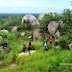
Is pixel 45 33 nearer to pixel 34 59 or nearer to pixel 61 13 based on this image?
pixel 61 13

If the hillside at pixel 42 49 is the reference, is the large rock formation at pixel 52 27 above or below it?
above

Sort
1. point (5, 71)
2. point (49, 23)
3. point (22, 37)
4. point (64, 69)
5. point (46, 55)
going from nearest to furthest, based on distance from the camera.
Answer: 1. point (64, 69)
2. point (5, 71)
3. point (46, 55)
4. point (49, 23)
5. point (22, 37)

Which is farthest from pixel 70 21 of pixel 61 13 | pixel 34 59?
pixel 34 59

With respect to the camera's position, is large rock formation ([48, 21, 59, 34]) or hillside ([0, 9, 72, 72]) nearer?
hillside ([0, 9, 72, 72])

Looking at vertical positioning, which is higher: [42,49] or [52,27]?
[52,27]

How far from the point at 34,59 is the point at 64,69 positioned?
2639 millimetres

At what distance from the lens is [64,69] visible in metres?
5.84

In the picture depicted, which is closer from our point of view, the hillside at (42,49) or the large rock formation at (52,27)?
the hillside at (42,49)

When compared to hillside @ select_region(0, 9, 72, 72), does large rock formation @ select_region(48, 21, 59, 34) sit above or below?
above

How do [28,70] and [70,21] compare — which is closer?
[28,70]

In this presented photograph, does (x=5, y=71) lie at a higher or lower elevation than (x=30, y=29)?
lower

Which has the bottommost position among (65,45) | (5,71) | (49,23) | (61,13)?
(5,71)

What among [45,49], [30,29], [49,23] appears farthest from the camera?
[30,29]

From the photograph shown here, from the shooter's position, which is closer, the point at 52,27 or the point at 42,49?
the point at 42,49
